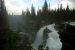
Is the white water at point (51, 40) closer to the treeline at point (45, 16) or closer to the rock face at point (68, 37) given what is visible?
the rock face at point (68, 37)

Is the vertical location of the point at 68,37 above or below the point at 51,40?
above

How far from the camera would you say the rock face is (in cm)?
763

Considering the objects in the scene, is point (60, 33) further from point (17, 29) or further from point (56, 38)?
point (17, 29)

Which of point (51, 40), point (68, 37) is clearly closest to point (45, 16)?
point (68, 37)

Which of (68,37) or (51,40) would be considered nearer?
(68,37)

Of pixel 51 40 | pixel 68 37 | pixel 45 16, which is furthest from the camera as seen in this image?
pixel 51 40

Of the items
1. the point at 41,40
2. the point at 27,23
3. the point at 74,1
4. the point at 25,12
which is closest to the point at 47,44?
the point at 41,40

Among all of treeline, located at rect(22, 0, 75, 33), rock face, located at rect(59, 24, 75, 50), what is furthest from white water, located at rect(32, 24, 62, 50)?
treeline, located at rect(22, 0, 75, 33)

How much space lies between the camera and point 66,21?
24.0 feet

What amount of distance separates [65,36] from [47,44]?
43.7 inches

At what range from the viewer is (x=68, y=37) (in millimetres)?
7977

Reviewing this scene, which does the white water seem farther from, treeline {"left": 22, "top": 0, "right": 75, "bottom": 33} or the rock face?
treeline {"left": 22, "top": 0, "right": 75, "bottom": 33}

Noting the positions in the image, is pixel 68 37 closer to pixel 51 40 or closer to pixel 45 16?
pixel 51 40

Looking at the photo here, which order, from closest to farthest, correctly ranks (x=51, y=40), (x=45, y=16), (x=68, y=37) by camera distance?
(x=45, y=16) → (x=68, y=37) → (x=51, y=40)
